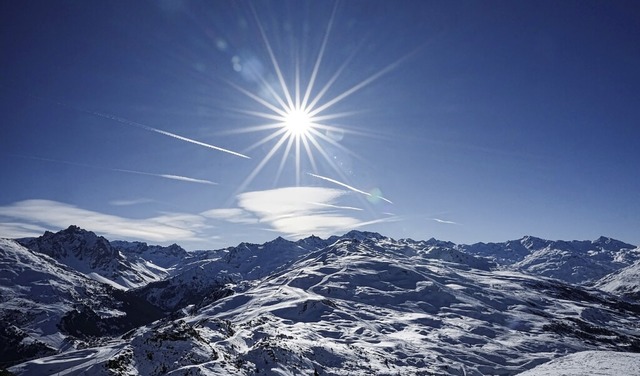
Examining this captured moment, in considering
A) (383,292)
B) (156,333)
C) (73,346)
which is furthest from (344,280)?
(156,333)

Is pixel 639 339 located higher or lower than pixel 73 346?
higher

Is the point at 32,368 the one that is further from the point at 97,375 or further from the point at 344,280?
the point at 344,280

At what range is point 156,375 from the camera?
1499 inches

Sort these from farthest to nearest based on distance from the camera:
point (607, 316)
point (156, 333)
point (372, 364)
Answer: point (607, 316) < point (372, 364) < point (156, 333)

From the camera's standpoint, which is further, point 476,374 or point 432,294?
point 432,294

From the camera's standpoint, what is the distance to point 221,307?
16938cm

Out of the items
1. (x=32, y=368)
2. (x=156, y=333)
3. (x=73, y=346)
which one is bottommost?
(x=73, y=346)

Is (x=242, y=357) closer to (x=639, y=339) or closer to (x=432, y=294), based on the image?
(x=432, y=294)

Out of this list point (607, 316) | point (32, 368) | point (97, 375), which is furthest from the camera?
point (607, 316)

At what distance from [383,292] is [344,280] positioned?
24.1 m

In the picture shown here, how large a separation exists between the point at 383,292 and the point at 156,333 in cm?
14798

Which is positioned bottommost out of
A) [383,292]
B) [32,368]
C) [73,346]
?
[73,346]

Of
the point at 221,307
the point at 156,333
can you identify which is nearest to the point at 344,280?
the point at 221,307

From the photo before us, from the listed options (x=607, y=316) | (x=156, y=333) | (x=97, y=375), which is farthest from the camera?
(x=607, y=316)
